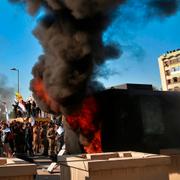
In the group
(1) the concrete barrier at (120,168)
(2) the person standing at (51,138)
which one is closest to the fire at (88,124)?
(2) the person standing at (51,138)

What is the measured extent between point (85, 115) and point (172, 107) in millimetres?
2645

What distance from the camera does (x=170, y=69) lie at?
73.5 m

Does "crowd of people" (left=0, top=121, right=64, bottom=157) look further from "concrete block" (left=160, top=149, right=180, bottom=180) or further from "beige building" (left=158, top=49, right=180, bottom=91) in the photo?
"beige building" (left=158, top=49, right=180, bottom=91)

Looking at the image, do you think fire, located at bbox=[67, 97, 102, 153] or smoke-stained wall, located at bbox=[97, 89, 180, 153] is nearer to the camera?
smoke-stained wall, located at bbox=[97, 89, 180, 153]

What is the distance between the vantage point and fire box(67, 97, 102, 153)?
9938 millimetres

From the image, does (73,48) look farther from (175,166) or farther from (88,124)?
(175,166)

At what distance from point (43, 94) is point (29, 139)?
374 cm

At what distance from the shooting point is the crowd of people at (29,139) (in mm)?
13523

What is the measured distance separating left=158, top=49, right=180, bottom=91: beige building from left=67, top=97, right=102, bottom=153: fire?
61.9 metres

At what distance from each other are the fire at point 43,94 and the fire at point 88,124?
0.95 meters

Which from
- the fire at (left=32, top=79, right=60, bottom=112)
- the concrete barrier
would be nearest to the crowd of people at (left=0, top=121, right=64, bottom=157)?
the fire at (left=32, top=79, right=60, bottom=112)

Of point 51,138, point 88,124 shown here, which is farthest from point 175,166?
point 51,138

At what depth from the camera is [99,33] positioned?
1134 cm

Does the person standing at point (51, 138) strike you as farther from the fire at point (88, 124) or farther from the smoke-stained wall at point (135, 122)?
the smoke-stained wall at point (135, 122)
